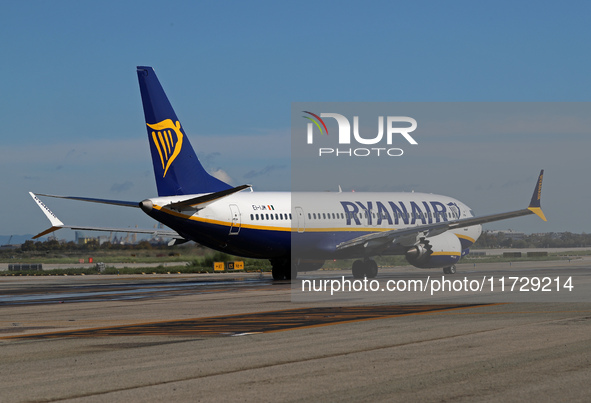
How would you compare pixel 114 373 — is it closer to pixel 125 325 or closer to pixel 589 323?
pixel 125 325

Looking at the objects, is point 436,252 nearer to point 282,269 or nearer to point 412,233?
point 412,233

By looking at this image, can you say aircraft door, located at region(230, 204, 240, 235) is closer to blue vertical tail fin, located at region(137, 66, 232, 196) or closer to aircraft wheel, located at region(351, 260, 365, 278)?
blue vertical tail fin, located at region(137, 66, 232, 196)

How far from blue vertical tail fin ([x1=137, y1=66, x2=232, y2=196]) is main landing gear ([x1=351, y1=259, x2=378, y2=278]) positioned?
1256cm

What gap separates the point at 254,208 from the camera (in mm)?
40031

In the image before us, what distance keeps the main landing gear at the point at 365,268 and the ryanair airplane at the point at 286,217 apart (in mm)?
57

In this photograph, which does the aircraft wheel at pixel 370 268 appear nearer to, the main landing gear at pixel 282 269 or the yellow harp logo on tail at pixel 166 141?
the main landing gear at pixel 282 269

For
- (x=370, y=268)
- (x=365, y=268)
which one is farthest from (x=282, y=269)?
(x=370, y=268)

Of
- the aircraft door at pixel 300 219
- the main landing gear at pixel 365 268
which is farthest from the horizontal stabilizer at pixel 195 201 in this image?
the main landing gear at pixel 365 268

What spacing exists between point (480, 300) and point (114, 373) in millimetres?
17437

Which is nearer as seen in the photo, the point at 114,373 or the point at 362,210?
the point at 114,373

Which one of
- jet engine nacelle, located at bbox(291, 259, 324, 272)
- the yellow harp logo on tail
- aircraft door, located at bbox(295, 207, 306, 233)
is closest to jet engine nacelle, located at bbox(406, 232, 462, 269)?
jet engine nacelle, located at bbox(291, 259, 324, 272)

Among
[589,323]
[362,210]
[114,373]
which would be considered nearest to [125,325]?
[114,373]

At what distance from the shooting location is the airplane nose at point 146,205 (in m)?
35.5

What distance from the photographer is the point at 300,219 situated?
42969mm
